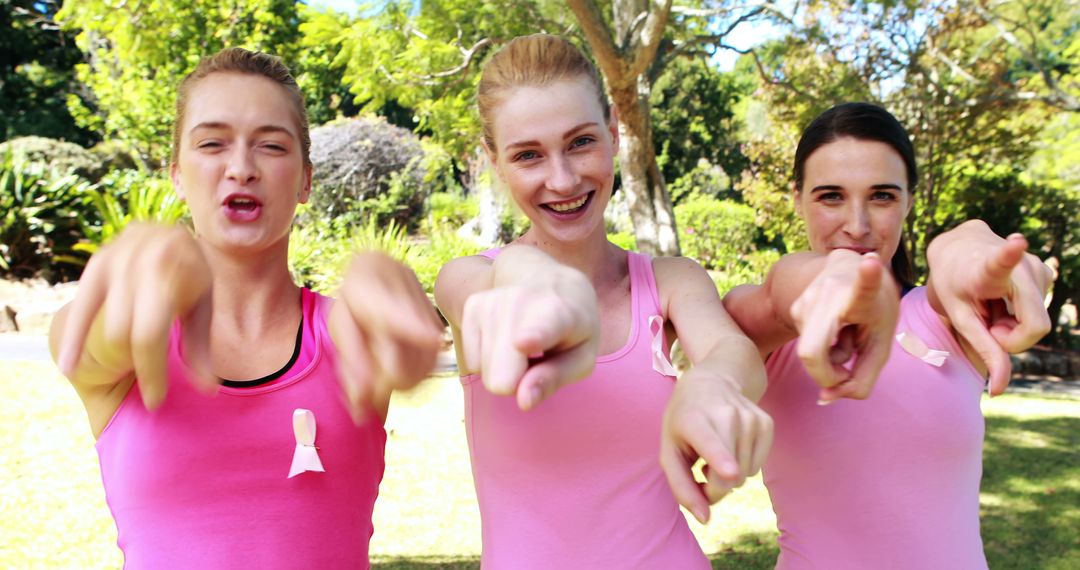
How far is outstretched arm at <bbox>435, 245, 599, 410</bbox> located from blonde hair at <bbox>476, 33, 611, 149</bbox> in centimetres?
67

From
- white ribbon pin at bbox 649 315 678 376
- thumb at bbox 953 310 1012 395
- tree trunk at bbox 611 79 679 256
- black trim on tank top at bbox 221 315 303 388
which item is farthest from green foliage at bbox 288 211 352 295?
thumb at bbox 953 310 1012 395

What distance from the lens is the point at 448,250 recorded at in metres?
12.5

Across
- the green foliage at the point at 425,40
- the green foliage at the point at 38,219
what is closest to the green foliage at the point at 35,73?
the green foliage at the point at 38,219

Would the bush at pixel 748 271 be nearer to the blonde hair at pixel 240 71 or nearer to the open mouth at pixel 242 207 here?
the blonde hair at pixel 240 71

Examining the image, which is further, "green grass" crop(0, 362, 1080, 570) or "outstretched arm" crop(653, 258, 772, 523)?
"green grass" crop(0, 362, 1080, 570)

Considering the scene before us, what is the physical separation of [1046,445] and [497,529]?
6.89m

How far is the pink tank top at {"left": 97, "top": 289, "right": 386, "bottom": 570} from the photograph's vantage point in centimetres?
161

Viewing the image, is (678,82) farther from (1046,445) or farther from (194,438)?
(194,438)

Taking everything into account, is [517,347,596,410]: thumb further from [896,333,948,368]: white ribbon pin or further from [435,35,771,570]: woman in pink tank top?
[896,333,948,368]: white ribbon pin

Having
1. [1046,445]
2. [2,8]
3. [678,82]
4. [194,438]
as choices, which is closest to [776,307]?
[194,438]

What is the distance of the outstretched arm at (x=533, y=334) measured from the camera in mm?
973

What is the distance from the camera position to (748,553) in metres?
4.74

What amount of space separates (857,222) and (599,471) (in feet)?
2.71

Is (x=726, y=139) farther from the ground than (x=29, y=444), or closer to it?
farther from the ground
